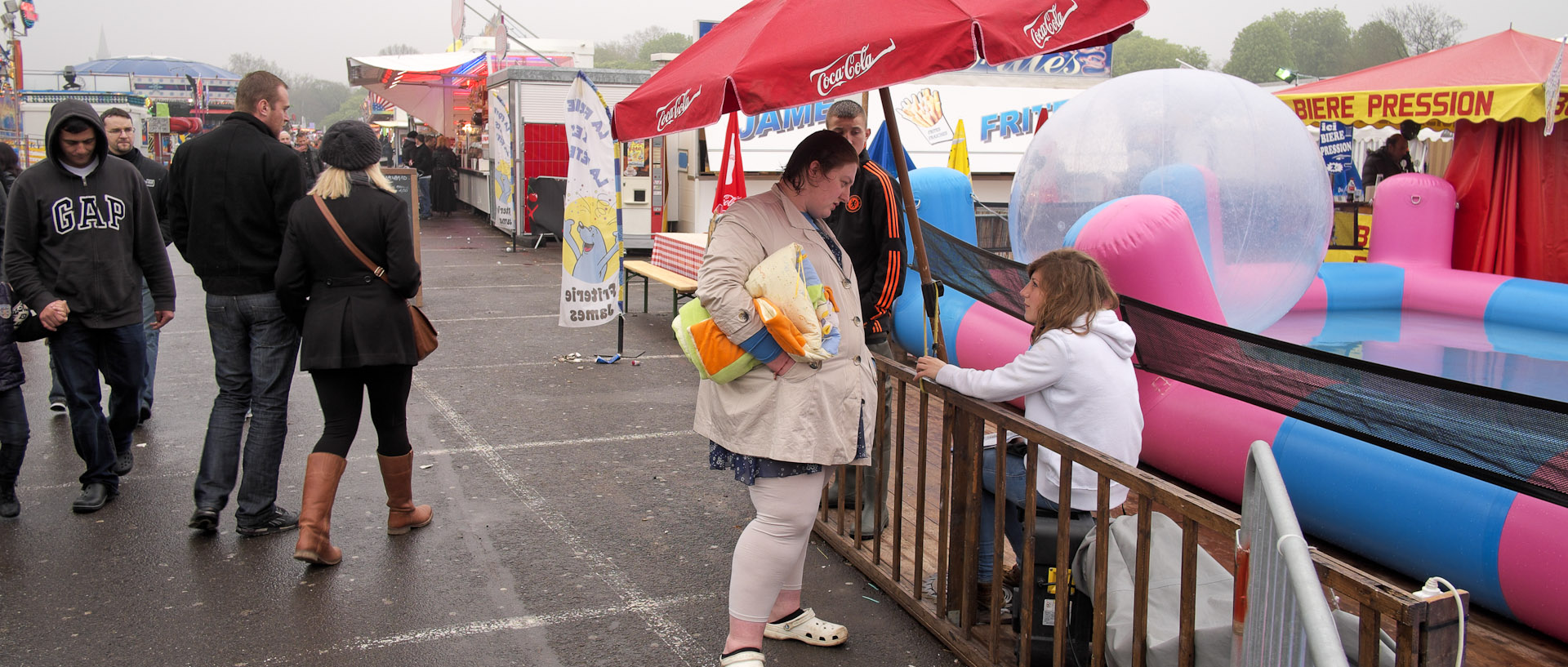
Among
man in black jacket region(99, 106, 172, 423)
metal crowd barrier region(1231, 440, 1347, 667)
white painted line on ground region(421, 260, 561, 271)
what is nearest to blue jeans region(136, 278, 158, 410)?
man in black jacket region(99, 106, 172, 423)

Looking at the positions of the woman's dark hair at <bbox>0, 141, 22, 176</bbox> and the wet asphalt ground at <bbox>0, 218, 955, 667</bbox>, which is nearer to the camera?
the wet asphalt ground at <bbox>0, 218, 955, 667</bbox>

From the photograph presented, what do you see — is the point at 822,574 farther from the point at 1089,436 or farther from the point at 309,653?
the point at 309,653

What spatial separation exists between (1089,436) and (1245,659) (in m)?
1.57

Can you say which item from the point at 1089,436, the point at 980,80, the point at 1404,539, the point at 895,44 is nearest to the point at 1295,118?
the point at 1404,539

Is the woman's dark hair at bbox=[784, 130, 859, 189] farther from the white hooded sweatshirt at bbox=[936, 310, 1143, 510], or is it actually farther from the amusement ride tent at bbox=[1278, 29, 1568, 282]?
the amusement ride tent at bbox=[1278, 29, 1568, 282]

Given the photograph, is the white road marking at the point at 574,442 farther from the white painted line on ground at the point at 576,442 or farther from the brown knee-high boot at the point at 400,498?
the brown knee-high boot at the point at 400,498

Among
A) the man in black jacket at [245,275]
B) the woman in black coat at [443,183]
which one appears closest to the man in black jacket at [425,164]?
the woman in black coat at [443,183]

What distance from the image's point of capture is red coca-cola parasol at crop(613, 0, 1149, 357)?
9.20ft

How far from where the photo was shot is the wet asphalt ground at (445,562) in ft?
11.9

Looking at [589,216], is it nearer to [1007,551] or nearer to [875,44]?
[1007,551]

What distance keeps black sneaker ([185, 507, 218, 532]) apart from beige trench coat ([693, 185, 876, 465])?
2.59m

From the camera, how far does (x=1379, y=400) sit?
334 cm

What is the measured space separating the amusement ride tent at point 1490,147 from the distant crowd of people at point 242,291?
913cm

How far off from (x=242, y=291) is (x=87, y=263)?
2.97ft
